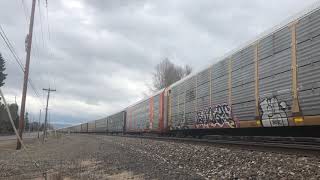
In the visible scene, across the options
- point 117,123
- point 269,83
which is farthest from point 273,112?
point 117,123

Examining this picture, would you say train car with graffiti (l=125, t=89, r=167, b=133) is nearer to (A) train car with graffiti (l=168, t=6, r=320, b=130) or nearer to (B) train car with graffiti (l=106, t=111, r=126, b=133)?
(B) train car with graffiti (l=106, t=111, r=126, b=133)

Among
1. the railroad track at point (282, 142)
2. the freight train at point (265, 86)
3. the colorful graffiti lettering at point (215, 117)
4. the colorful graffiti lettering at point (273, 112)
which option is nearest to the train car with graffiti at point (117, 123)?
the freight train at point (265, 86)

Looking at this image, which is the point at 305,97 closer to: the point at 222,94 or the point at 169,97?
the point at 222,94

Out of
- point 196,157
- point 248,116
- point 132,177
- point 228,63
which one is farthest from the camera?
point 228,63

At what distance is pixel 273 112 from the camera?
12.0 m

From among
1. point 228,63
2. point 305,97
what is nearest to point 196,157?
point 305,97

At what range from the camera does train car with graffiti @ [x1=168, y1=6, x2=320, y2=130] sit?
1037 cm

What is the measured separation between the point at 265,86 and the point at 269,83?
0.78ft

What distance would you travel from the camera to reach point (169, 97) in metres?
26.3

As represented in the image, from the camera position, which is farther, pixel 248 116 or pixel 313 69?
pixel 248 116

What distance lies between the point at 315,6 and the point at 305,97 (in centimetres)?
243

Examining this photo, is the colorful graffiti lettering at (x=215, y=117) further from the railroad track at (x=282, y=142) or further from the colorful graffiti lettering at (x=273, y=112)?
the colorful graffiti lettering at (x=273, y=112)

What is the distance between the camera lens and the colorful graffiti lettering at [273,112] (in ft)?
37.6

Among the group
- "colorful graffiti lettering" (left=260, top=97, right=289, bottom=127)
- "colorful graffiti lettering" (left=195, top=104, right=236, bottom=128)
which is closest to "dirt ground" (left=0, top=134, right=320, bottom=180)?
"colorful graffiti lettering" (left=260, top=97, right=289, bottom=127)
